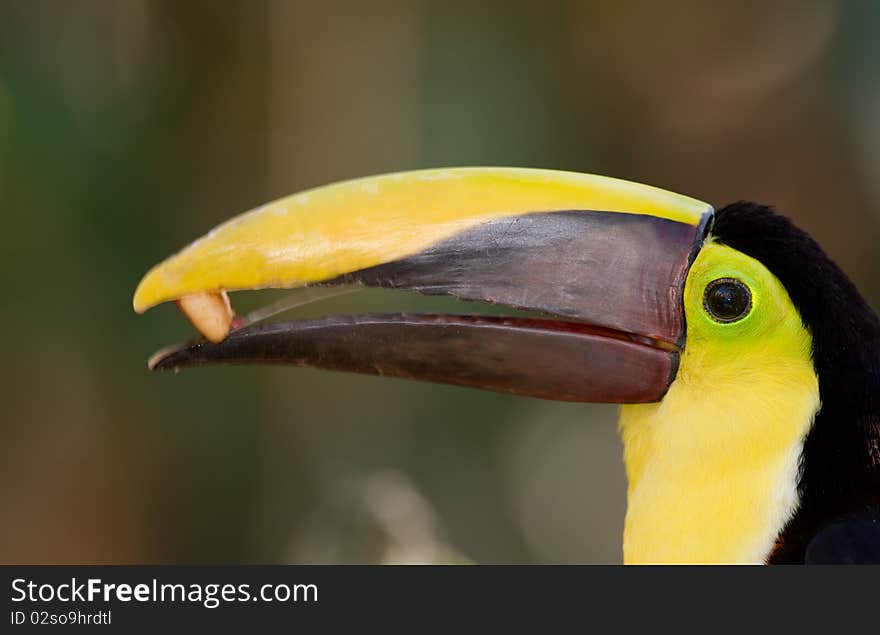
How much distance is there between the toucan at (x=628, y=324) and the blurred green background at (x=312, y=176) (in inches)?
97.0

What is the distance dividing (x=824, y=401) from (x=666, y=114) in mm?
3466

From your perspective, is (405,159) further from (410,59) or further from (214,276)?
(214,276)

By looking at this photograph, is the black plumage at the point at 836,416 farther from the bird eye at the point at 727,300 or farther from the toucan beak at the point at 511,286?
the toucan beak at the point at 511,286

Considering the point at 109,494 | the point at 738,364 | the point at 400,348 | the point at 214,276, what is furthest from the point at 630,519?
the point at 109,494

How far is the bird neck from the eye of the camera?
1739mm

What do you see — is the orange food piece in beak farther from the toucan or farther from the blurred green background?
the blurred green background

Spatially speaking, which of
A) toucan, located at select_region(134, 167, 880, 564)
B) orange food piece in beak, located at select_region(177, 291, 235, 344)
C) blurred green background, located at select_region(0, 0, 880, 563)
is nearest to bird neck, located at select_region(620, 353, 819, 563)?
toucan, located at select_region(134, 167, 880, 564)

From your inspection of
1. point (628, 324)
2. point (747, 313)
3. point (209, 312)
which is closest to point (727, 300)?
point (747, 313)

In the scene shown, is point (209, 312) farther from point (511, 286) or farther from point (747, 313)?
point (747, 313)

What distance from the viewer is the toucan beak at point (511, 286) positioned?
179cm

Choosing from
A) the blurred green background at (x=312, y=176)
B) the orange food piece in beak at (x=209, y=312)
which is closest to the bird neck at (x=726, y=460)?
the orange food piece in beak at (x=209, y=312)

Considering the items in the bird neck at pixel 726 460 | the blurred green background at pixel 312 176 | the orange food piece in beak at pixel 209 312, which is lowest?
the bird neck at pixel 726 460

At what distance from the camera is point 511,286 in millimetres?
1805

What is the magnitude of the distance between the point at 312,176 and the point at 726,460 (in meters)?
3.42
